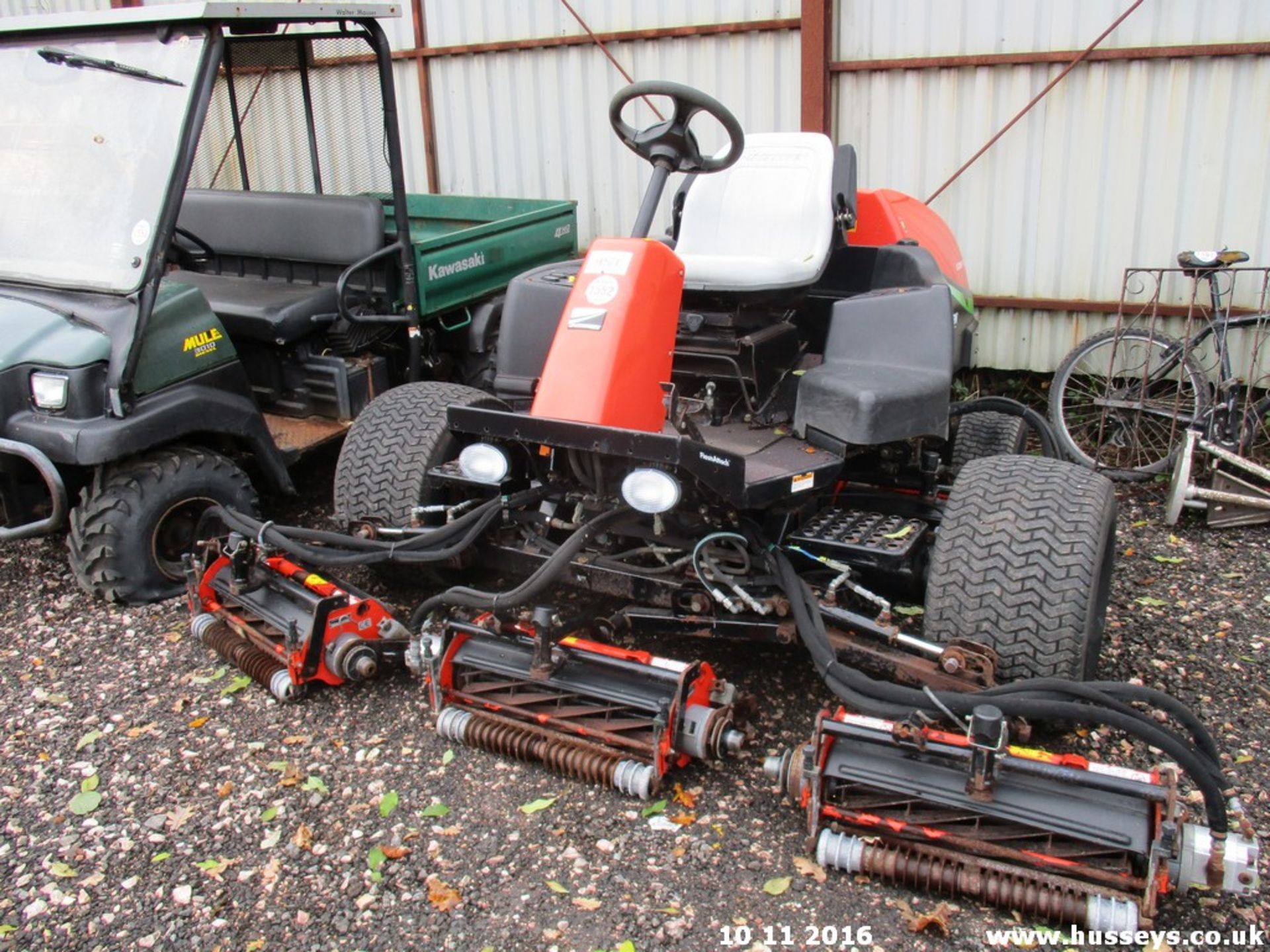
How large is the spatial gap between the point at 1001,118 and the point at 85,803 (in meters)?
5.06

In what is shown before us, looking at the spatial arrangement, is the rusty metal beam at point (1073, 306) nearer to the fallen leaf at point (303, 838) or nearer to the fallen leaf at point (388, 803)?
the fallen leaf at point (388, 803)

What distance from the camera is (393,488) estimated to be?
358cm

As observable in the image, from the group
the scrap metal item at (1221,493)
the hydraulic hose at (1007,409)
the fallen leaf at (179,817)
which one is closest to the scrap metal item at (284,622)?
the fallen leaf at (179,817)

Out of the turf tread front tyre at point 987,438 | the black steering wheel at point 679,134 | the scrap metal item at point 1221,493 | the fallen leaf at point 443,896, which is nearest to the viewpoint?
the fallen leaf at point 443,896

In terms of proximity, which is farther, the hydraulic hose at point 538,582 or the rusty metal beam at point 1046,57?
the rusty metal beam at point 1046,57

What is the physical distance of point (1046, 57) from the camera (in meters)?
5.41

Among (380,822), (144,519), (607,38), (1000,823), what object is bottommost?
(380,822)

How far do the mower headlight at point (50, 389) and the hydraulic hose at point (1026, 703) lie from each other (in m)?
2.46

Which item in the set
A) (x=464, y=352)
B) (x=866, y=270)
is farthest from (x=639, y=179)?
(x=866, y=270)

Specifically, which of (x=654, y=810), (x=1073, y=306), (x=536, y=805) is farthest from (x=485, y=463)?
(x=1073, y=306)

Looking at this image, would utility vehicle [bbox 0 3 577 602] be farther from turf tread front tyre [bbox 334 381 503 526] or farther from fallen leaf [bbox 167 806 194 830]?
fallen leaf [bbox 167 806 194 830]

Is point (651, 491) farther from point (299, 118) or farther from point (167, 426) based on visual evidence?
point (299, 118)

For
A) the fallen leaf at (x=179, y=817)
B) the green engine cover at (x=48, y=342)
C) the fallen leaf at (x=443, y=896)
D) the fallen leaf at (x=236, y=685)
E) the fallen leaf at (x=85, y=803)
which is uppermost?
the green engine cover at (x=48, y=342)

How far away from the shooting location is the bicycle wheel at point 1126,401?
5.09 metres
